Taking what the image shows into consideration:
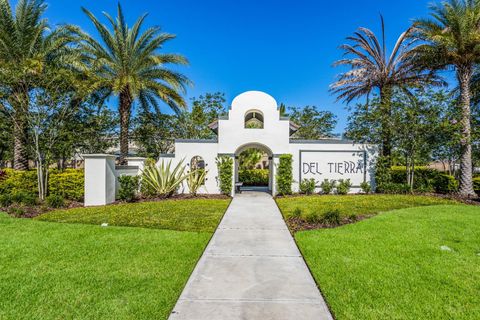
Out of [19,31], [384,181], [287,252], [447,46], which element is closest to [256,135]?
[384,181]

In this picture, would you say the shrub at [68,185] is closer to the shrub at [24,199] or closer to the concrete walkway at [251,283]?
the shrub at [24,199]

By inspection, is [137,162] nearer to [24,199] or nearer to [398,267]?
[24,199]

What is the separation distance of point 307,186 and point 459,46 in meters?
10.4

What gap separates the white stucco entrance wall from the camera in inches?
580

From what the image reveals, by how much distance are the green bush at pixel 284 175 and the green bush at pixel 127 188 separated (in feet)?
24.2

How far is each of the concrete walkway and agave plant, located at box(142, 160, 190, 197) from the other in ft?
22.7

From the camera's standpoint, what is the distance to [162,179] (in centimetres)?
1353

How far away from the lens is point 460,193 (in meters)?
14.4

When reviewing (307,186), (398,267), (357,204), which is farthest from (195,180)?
(398,267)

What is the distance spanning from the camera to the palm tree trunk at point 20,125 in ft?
42.2

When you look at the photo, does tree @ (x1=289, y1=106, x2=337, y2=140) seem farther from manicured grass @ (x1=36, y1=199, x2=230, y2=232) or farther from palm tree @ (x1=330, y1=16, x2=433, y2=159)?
manicured grass @ (x1=36, y1=199, x2=230, y2=232)

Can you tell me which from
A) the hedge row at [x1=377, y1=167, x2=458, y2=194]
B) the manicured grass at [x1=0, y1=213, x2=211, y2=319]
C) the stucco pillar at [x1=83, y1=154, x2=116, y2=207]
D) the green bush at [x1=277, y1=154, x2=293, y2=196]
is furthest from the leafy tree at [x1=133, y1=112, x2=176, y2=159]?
the hedge row at [x1=377, y1=167, x2=458, y2=194]

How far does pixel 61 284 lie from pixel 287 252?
4.23m

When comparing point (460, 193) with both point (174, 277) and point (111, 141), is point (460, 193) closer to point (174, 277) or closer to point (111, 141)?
point (174, 277)
